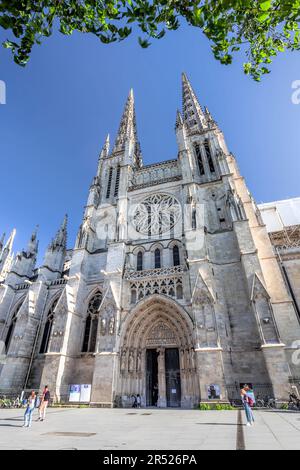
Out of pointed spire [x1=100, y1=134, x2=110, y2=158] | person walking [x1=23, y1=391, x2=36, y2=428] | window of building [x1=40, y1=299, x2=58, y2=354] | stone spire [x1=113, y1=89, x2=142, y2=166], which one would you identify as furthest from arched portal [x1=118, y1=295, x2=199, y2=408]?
pointed spire [x1=100, y1=134, x2=110, y2=158]

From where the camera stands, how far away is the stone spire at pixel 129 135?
2781cm

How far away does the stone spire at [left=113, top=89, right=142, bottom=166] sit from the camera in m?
27.8

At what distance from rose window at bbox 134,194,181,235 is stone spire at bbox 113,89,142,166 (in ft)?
24.7

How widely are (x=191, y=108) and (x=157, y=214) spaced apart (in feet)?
60.8

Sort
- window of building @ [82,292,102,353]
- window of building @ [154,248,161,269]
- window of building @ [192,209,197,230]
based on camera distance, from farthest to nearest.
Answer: window of building @ [154,248,161,269] → window of building @ [192,209,197,230] → window of building @ [82,292,102,353]

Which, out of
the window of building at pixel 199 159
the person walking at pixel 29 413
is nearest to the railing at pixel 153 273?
the person walking at pixel 29 413

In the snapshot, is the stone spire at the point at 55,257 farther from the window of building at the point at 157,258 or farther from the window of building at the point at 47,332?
the window of building at the point at 157,258

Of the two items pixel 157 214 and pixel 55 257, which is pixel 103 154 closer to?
pixel 157 214

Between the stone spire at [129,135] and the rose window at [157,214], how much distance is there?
24.7 feet

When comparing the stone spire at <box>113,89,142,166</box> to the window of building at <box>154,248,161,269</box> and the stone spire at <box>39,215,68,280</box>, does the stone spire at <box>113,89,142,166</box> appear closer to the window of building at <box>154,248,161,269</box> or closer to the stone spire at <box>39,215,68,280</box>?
Result: the stone spire at <box>39,215,68,280</box>

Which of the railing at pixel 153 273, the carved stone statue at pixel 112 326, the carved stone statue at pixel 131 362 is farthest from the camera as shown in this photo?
the railing at pixel 153 273
